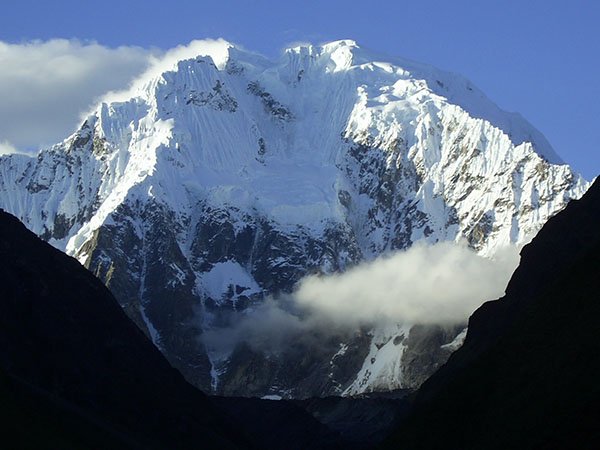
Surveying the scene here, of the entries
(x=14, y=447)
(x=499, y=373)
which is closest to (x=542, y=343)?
(x=499, y=373)

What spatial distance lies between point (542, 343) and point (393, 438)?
27531 mm

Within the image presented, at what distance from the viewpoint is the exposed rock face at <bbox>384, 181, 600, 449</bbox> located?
152 meters

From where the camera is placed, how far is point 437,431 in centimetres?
18100

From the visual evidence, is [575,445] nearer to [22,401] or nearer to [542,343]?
[542,343]

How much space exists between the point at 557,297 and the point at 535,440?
29.7m

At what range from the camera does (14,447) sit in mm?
175500

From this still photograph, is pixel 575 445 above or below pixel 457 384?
below

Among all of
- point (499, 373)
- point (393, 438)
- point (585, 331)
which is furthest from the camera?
point (393, 438)

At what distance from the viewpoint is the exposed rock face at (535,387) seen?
151875 millimetres

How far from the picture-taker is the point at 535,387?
165 metres

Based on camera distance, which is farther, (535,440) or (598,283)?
(598,283)

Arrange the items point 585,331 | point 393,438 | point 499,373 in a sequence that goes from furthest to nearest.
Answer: point 393,438
point 499,373
point 585,331

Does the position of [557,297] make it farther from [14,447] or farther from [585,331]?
[14,447]

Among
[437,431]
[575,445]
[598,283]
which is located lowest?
[575,445]
